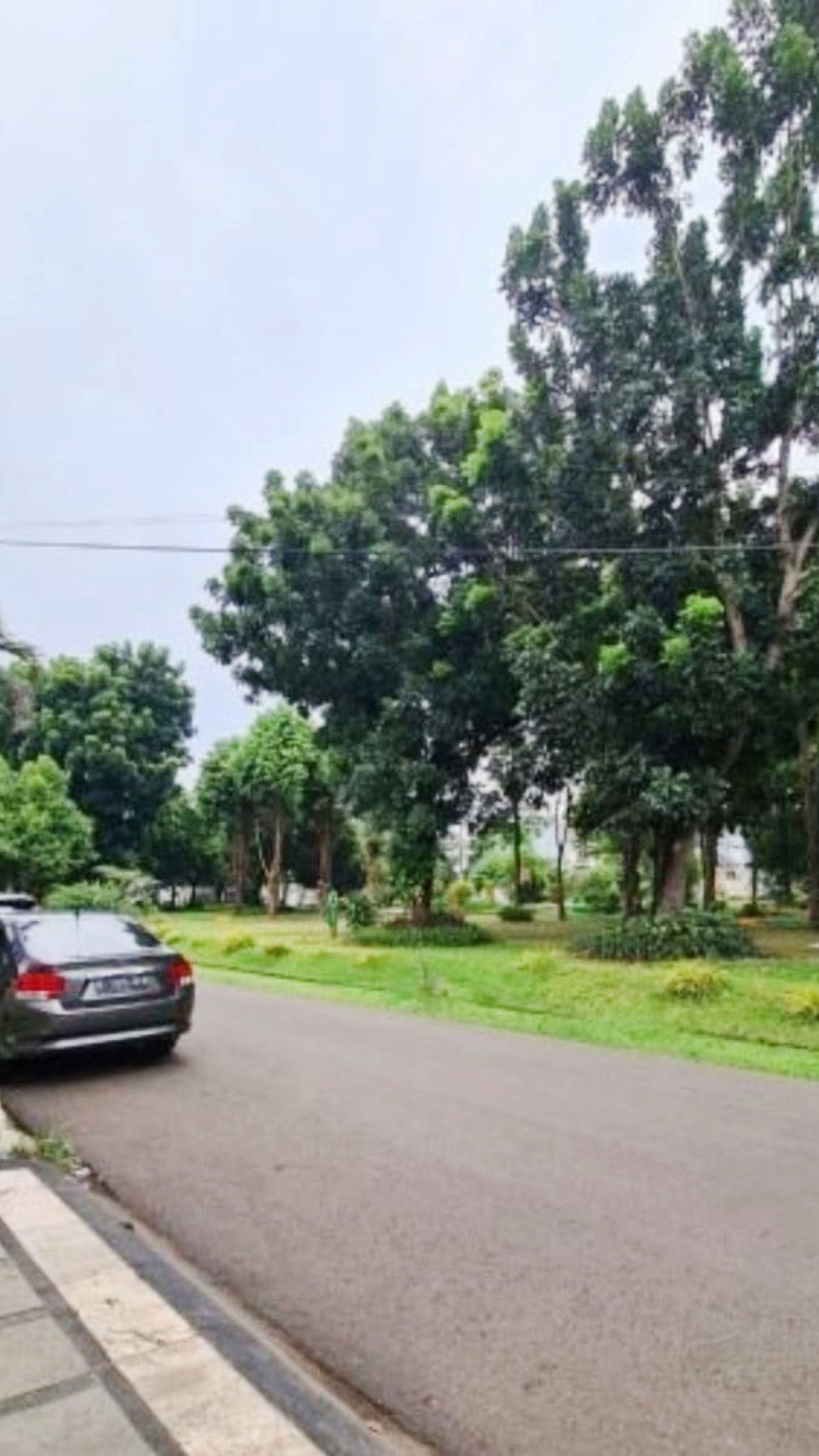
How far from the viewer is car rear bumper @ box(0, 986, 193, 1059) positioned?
8.70m

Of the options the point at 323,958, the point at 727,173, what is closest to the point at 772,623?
the point at 727,173

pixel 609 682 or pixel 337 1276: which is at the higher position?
pixel 609 682

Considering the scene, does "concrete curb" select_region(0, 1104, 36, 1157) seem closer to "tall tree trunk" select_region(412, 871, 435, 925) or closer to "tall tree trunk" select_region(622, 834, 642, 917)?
"tall tree trunk" select_region(412, 871, 435, 925)

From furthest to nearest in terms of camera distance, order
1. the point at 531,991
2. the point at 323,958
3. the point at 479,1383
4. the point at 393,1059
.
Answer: the point at 323,958, the point at 531,991, the point at 393,1059, the point at 479,1383

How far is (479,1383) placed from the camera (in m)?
3.54

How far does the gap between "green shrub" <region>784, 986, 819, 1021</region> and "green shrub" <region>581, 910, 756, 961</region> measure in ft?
19.0

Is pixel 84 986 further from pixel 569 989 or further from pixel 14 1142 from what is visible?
pixel 569 989

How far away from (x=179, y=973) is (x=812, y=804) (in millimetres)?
22915

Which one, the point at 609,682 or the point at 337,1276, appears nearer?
the point at 337,1276

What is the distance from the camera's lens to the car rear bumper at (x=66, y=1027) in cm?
870

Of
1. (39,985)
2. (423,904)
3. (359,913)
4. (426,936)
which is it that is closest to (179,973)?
(39,985)

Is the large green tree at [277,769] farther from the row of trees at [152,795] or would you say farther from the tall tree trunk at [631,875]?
the tall tree trunk at [631,875]

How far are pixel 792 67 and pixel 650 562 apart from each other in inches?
343

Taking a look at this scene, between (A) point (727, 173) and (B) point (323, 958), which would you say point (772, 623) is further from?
(B) point (323, 958)
